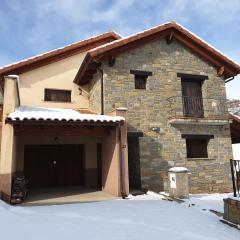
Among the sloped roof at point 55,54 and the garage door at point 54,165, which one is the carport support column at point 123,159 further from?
the sloped roof at point 55,54

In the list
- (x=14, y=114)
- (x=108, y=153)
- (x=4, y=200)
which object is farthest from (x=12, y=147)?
(x=108, y=153)

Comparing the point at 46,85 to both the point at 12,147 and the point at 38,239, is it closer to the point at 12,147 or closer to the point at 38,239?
the point at 12,147

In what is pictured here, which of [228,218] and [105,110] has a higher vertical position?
[105,110]

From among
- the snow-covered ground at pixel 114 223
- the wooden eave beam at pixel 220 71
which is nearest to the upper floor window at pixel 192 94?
the wooden eave beam at pixel 220 71

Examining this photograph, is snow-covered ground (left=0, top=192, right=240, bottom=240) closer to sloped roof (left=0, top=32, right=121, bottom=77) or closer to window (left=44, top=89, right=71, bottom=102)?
window (left=44, top=89, right=71, bottom=102)

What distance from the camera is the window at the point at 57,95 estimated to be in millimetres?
14877

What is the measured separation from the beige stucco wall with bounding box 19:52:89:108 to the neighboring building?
0.17 ft

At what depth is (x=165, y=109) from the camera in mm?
12992

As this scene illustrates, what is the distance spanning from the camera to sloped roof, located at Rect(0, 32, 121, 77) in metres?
14.2

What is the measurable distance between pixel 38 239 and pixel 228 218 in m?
4.58

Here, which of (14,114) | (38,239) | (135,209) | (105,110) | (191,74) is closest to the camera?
(38,239)

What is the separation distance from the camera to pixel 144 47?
13.3 m

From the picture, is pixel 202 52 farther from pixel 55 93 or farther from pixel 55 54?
pixel 55 93

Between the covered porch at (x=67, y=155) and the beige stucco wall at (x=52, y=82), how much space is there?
6.58 feet
